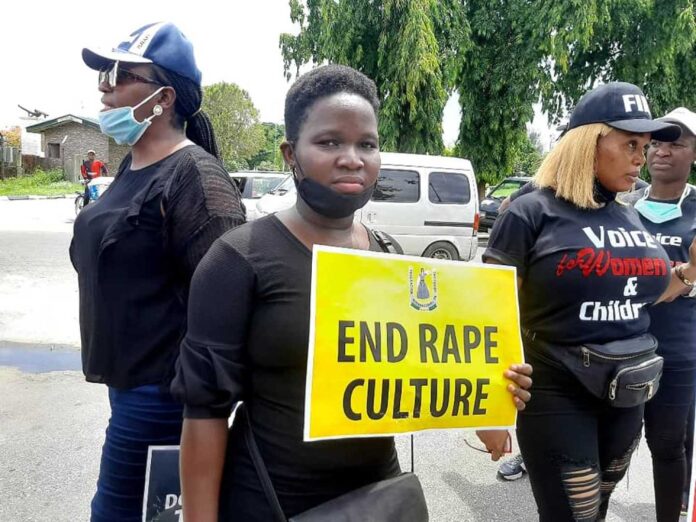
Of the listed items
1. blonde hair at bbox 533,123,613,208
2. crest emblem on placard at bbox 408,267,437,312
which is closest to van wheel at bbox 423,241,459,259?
blonde hair at bbox 533,123,613,208

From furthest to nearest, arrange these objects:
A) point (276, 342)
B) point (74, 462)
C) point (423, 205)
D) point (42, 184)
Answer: point (42, 184) → point (423, 205) → point (74, 462) → point (276, 342)

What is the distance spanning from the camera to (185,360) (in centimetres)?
116

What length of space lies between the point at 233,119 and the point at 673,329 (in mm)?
45112

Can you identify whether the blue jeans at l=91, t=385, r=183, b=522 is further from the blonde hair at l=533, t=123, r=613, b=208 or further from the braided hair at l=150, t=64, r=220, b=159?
the blonde hair at l=533, t=123, r=613, b=208

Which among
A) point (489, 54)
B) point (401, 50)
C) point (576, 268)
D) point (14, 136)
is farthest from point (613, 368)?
point (14, 136)

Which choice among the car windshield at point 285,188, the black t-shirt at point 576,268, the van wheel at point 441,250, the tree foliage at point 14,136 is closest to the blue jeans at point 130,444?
the black t-shirt at point 576,268

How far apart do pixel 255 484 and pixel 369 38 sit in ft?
47.0

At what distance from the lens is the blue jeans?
1.59 m

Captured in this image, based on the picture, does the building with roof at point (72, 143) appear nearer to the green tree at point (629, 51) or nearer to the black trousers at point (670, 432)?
the green tree at point (629, 51)

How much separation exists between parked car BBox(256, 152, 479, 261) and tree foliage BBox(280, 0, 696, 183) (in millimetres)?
4009

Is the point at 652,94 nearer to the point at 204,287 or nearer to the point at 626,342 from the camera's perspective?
the point at 626,342

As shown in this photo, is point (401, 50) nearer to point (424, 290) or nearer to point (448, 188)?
point (448, 188)

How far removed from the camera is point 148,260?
1.57m

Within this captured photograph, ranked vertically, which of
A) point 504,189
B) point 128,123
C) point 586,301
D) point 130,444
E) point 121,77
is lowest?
point 504,189
